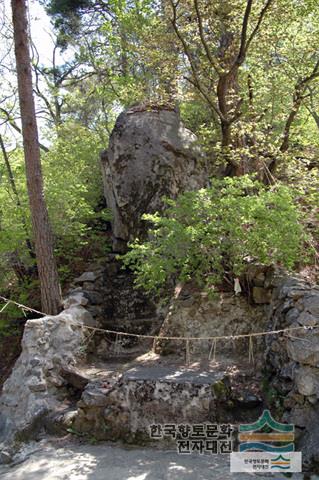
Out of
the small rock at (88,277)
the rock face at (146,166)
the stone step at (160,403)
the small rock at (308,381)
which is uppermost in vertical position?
the rock face at (146,166)

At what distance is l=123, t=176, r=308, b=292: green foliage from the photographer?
5.96 meters

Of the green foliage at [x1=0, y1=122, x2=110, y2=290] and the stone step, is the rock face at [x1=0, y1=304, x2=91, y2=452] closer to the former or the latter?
the stone step

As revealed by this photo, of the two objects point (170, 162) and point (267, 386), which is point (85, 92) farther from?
point (267, 386)

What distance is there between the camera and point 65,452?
5449mm

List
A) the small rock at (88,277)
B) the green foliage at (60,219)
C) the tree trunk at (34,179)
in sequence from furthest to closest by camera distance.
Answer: the small rock at (88,277) < the green foliage at (60,219) < the tree trunk at (34,179)

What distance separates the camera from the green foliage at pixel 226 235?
19.6 ft

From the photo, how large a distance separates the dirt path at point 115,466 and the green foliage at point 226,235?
8.01 feet

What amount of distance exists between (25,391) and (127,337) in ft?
6.76

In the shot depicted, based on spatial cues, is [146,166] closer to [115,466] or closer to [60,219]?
[60,219]

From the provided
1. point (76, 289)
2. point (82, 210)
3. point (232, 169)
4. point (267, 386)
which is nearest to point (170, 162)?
point (232, 169)

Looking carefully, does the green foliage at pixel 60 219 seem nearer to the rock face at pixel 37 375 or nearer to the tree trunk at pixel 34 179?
the tree trunk at pixel 34 179

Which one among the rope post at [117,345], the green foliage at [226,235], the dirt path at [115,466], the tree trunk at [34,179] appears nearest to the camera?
the dirt path at [115,466]

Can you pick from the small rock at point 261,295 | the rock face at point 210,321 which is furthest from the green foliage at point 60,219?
the small rock at point 261,295

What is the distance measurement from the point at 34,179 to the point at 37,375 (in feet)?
10.6
